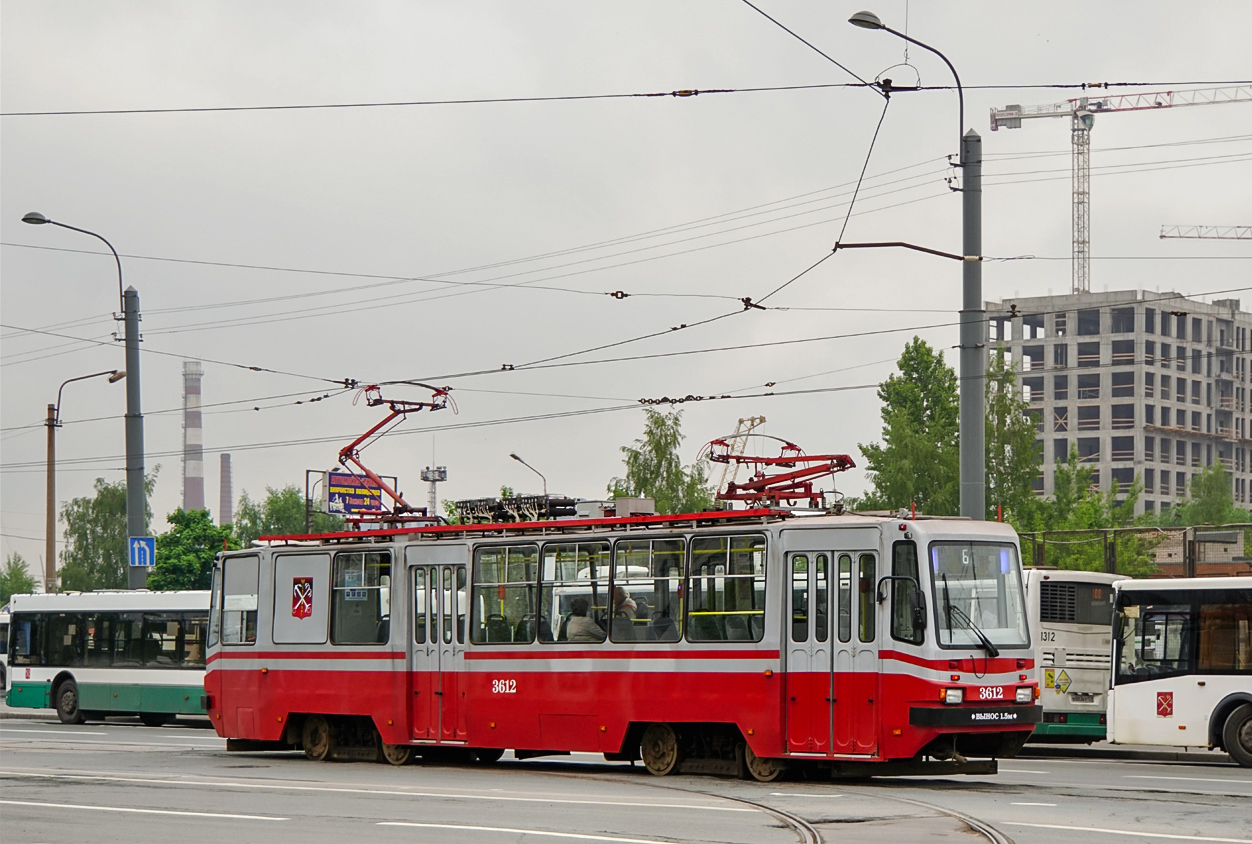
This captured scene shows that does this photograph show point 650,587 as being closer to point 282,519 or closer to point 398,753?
point 398,753

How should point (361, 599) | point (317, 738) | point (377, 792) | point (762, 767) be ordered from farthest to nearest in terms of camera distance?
point (317, 738) < point (361, 599) < point (762, 767) < point (377, 792)

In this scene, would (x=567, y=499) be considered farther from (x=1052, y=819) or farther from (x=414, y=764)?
(x=1052, y=819)

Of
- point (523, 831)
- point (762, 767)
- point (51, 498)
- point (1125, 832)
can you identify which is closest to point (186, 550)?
point (51, 498)

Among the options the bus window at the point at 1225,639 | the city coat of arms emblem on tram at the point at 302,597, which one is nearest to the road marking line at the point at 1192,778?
the bus window at the point at 1225,639

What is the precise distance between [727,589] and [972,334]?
237 inches

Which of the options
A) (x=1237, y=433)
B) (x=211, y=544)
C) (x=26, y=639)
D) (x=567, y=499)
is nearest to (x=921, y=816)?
(x=567, y=499)

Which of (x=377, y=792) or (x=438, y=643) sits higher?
(x=438, y=643)

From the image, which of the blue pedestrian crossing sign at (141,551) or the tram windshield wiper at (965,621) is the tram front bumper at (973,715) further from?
the blue pedestrian crossing sign at (141,551)

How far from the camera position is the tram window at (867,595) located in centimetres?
1773

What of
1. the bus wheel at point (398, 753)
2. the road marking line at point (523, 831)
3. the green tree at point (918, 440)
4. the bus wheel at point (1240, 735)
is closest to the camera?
the road marking line at point (523, 831)

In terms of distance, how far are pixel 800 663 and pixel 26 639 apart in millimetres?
23366

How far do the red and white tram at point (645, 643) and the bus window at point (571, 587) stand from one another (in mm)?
26

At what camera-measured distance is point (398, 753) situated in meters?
21.9

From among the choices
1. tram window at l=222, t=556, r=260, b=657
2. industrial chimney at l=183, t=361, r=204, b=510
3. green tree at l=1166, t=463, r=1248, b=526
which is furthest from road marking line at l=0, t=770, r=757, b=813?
industrial chimney at l=183, t=361, r=204, b=510
